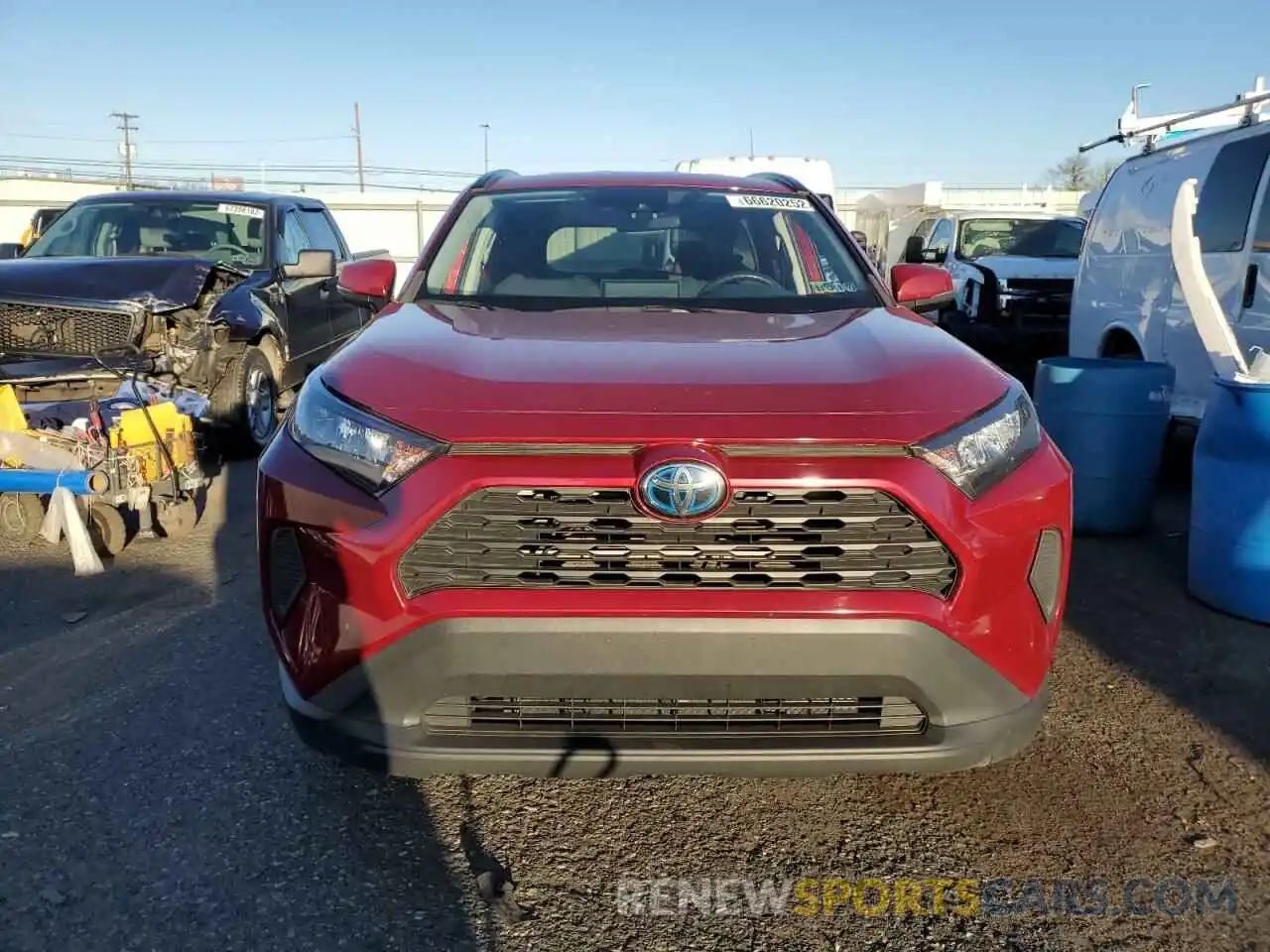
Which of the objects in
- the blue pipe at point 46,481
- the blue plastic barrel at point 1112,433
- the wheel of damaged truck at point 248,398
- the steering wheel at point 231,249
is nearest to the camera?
the blue pipe at point 46,481

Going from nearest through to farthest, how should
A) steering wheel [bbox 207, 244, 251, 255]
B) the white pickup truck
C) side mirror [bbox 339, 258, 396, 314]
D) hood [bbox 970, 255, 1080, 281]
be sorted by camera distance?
side mirror [bbox 339, 258, 396, 314] < steering wheel [bbox 207, 244, 251, 255] < the white pickup truck < hood [bbox 970, 255, 1080, 281]

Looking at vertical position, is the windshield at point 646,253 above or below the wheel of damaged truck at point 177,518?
above

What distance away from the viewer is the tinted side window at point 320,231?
867cm

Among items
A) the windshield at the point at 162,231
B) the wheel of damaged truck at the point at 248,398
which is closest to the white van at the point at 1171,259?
the wheel of damaged truck at the point at 248,398

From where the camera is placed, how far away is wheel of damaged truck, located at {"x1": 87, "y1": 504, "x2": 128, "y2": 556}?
488 centimetres

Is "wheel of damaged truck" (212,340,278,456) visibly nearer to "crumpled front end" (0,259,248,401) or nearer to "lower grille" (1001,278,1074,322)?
"crumpled front end" (0,259,248,401)

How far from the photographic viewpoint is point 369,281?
3877 mm

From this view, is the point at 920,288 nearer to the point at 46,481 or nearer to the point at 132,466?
the point at 132,466

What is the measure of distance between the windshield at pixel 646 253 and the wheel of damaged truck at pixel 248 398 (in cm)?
298

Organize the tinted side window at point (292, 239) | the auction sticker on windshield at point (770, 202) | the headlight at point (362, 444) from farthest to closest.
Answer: the tinted side window at point (292, 239) < the auction sticker on windshield at point (770, 202) < the headlight at point (362, 444)

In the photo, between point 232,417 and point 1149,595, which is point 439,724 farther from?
point 232,417

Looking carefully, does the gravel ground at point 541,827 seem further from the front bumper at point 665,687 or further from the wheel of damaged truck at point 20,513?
the wheel of damaged truck at point 20,513

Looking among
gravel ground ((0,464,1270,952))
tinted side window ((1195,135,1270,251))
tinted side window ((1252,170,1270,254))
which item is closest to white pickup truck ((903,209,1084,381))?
tinted side window ((1195,135,1270,251))

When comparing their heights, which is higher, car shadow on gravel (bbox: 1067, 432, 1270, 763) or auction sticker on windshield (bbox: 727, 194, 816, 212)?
auction sticker on windshield (bbox: 727, 194, 816, 212)
